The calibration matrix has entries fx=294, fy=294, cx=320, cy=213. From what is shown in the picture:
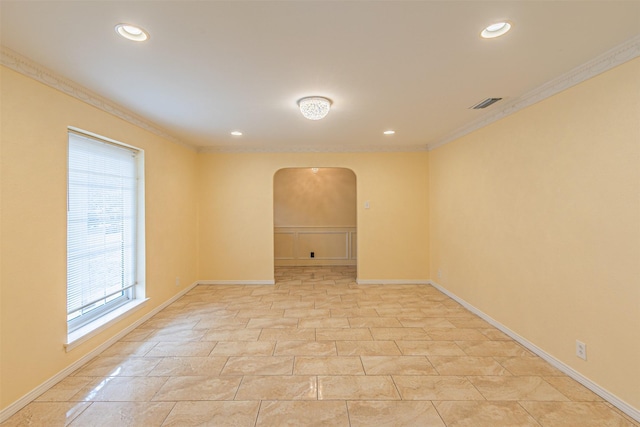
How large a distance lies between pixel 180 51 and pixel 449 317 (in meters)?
3.95

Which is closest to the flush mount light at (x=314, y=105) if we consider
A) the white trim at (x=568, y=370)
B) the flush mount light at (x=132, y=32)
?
the flush mount light at (x=132, y=32)

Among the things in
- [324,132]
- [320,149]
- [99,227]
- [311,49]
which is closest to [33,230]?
[99,227]

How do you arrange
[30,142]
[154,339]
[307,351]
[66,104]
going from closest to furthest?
[30,142] < [66,104] < [307,351] < [154,339]

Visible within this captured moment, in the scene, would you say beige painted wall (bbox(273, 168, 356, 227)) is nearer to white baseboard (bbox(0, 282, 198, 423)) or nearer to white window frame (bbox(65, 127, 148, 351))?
white window frame (bbox(65, 127, 148, 351))

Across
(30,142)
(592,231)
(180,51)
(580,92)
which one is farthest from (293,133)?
(592,231)

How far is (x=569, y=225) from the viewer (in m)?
2.42

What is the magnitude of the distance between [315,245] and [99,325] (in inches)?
191

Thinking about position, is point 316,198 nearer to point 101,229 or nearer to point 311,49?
point 101,229

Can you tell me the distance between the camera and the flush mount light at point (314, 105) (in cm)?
289

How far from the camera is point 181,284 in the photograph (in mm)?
4711

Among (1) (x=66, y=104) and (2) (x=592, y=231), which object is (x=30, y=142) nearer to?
(1) (x=66, y=104)

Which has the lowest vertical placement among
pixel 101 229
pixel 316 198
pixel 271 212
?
pixel 101 229

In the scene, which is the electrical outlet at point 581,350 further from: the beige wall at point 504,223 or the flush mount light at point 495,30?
the flush mount light at point 495,30

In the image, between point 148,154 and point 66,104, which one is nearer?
point 66,104
